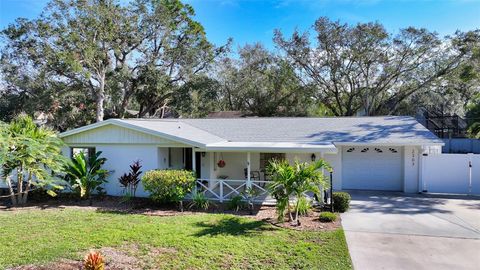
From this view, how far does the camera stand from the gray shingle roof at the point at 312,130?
48.3 feet

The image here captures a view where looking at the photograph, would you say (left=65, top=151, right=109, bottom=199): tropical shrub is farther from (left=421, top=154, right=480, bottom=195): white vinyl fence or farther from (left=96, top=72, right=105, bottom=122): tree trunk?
(left=96, top=72, right=105, bottom=122): tree trunk

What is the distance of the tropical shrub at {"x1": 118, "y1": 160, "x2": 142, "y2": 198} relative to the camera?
41.6 ft

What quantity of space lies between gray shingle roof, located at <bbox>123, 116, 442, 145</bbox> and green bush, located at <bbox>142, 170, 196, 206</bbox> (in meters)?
2.14

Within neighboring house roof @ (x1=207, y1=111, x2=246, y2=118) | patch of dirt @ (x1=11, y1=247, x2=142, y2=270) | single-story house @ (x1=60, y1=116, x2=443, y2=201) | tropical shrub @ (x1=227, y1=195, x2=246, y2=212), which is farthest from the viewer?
neighboring house roof @ (x1=207, y1=111, x2=246, y2=118)

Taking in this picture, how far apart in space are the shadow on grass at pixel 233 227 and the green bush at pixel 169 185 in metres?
2.17

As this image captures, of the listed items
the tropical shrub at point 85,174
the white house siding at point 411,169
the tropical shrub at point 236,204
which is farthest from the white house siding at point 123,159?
the white house siding at point 411,169

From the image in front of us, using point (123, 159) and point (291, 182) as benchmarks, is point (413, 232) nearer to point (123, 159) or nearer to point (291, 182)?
point (291, 182)

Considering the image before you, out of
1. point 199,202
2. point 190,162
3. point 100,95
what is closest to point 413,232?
point 199,202

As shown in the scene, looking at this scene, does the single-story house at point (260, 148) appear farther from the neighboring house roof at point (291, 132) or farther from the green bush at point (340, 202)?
the green bush at point (340, 202)

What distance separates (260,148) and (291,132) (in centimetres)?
461

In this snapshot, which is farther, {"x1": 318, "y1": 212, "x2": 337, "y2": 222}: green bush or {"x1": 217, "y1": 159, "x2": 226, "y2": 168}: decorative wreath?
{"x1": 217, "y1": 159, "x2": 226, "y2": 168}: decorative wreath

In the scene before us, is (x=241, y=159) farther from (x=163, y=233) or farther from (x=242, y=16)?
(x=242, y=16)

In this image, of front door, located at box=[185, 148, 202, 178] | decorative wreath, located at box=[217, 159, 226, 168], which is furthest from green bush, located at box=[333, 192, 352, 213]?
front door, located at box=[185, 148, 202, 178]

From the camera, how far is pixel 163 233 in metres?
8.53
